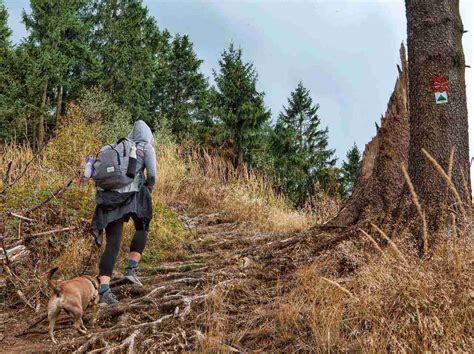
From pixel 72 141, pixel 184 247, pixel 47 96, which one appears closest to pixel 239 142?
pixel 47 96

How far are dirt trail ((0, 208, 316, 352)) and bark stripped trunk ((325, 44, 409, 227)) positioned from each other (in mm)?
756

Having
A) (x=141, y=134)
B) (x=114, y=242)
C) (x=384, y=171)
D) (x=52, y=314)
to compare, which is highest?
(x=141, y=134)

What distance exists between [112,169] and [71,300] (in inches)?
46.5

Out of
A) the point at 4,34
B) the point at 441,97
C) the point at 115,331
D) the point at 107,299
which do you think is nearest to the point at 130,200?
the point at 107,299

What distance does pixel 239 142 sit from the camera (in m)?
28.4

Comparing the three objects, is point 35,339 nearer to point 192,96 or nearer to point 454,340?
point 454,340

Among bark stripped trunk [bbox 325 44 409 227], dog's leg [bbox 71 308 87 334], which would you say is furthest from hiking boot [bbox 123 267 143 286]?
bark stripped trunk [bbox 325 44 409 227]

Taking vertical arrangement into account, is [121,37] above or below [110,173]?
above

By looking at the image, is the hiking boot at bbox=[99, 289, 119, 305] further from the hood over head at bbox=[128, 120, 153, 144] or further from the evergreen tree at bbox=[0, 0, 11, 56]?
the evergreen tree at bbox=[0, 0, 11, 56]

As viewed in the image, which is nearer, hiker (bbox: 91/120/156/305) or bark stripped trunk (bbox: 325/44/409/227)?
hiker (bbox: 91/120/156/305)

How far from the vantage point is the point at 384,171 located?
201 inches

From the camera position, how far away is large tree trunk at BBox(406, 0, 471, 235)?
11.8 ft

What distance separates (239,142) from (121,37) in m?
12.5

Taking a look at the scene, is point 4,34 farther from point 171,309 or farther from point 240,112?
point 171,309
